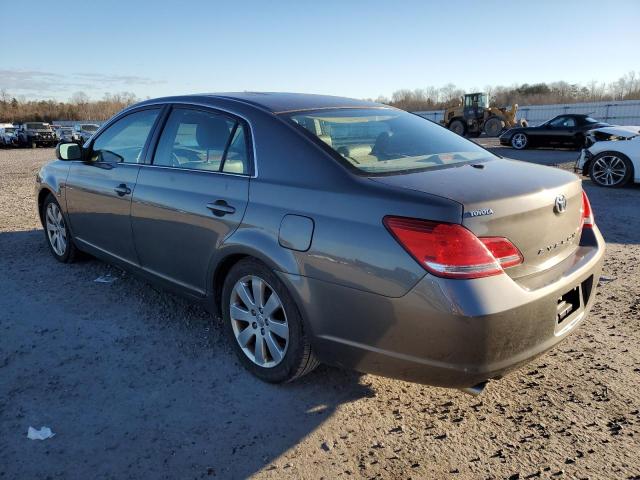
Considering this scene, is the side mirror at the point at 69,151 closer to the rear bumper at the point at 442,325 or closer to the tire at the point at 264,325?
the tire at the point at 264,325

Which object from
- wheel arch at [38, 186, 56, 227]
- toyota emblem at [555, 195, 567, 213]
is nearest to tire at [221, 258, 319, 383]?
toyota emblem at [555, 195, 567, 213]

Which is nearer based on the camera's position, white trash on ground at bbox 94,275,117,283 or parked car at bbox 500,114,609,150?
white trash on ground at bbox 94,275,117,283

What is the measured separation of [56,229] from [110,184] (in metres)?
1.65

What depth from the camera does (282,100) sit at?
11.0 feet

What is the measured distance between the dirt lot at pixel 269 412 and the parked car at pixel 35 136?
33.8 metres

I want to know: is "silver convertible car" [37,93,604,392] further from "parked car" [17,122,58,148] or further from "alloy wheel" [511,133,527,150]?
"parked car" [17,122,58,148]

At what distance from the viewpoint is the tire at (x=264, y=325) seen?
273 centimetres

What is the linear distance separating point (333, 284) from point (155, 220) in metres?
1.66

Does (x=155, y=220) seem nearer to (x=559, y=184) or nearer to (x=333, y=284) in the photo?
(x=333, y=284)

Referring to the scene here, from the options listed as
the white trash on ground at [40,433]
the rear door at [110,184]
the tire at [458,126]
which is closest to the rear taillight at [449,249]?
the white trash on ground at [40,433]

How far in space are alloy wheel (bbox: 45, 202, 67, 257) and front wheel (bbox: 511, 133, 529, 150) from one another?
18.2 meters

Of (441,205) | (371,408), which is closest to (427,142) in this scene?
(441,205)

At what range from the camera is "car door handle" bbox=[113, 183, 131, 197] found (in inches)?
149

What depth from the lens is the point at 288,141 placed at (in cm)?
281
